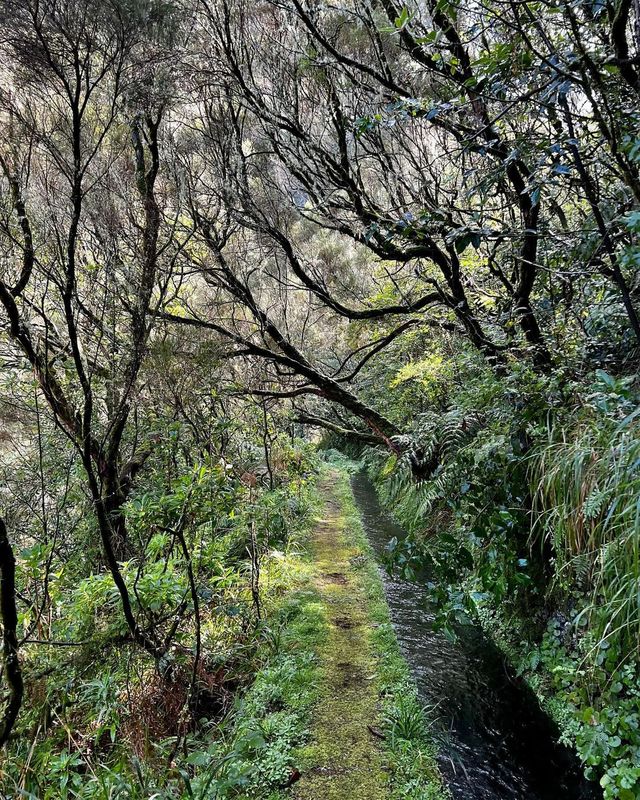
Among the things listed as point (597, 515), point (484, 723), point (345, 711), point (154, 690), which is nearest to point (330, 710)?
Answer: point (345, 711)

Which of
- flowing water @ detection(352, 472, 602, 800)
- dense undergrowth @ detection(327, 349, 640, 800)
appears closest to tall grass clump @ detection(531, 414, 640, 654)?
dense undergrowth @ detection(327, 349, 640, 800)

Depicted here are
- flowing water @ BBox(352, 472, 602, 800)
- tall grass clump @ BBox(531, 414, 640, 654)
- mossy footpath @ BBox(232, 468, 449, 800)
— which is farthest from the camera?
flowing water @ BBox(352, 472, 602, 800)

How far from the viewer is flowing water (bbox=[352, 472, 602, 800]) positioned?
2.79 metres

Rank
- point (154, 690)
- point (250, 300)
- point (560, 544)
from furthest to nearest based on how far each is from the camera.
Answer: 1. point (250, 300)
2. point (154, 690)
3. point (560, 544)

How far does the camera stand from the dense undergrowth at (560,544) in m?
2.37

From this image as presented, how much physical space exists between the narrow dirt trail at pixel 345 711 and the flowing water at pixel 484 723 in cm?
42

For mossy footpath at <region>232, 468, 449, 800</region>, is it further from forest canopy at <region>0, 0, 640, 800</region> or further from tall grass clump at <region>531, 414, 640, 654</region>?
tall grass clump at <region>531, 414, 640, 654</region>

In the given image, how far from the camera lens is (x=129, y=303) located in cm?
371

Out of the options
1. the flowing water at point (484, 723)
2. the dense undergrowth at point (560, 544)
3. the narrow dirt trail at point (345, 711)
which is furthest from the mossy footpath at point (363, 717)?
the dense undergrowth at point (560, 544)

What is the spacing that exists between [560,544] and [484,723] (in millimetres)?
1471

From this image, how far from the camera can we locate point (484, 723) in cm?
333

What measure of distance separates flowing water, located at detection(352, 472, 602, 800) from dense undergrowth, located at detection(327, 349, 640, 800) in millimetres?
158

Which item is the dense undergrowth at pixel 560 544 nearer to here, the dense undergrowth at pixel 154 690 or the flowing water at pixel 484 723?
the flowing water at pixel 484 723

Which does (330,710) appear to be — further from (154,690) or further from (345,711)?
(154,690)
